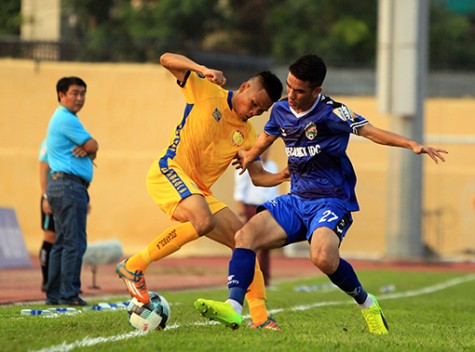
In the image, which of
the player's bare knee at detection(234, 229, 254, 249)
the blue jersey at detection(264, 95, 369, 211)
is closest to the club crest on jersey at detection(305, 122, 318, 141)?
the blue jersey at detection(264, 95, 369, 211)

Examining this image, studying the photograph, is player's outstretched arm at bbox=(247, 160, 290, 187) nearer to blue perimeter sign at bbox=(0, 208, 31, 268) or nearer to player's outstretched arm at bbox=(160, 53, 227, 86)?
player's outstretched arm at bbox=(160, 53, 227, 86)

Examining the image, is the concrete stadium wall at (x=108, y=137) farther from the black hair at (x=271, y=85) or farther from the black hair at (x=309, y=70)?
the black hair at (x=309, y=70)

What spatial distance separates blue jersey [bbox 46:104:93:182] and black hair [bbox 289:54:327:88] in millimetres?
3586

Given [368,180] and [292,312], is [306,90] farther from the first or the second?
[368,180]

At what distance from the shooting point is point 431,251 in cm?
2938

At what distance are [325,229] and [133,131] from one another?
741 inches

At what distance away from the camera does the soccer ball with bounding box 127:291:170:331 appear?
9.09m

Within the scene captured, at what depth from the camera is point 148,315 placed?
359 inches

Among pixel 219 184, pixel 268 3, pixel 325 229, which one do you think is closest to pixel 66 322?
pixel 325 229

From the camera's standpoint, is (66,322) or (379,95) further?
(379,95)

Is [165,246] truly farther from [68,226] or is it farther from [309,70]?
[68,226]

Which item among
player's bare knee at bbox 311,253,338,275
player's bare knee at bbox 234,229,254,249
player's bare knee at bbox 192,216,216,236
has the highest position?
player's bare knee at bbox 192,216,216,236

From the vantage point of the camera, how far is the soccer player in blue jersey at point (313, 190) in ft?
30.1

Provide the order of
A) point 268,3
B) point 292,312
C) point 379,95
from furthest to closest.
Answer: point 268,3 < point 379,95 < point 292,312
